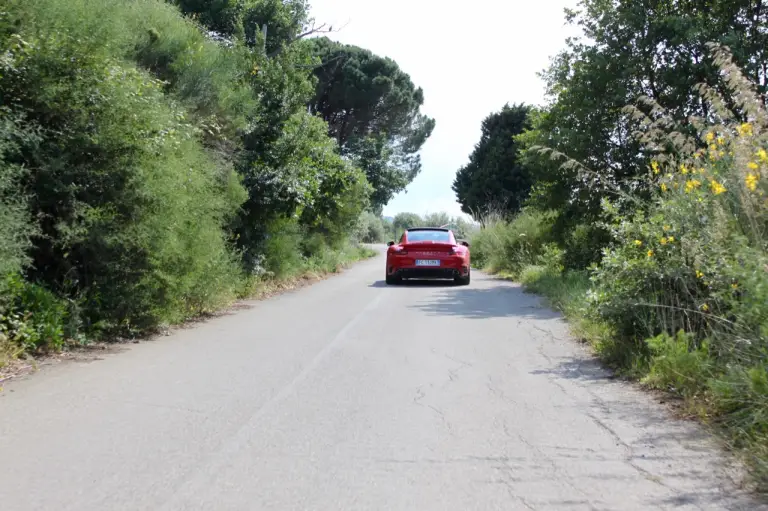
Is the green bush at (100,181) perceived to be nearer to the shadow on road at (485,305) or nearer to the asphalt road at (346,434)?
the asphalt road at (346,434)

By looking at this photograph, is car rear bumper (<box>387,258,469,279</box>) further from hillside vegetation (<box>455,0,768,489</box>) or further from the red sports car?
hillside vegetation (<box>455,0,768,489</box>)

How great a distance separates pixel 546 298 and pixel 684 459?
11133mm

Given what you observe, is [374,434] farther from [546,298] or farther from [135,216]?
[546,298]

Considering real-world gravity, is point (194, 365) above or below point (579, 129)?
below

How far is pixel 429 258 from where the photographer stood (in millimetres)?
19484

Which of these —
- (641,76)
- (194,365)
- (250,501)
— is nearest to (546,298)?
(641,76)

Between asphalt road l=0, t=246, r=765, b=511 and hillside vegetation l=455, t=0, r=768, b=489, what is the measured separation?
487 millimetres

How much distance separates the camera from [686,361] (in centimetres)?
629

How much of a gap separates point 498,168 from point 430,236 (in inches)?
1180

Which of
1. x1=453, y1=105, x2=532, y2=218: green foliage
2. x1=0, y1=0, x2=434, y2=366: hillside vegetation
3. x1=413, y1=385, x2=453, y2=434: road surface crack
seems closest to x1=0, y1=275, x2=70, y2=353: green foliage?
x1=0, y1=0, x2=434, y2=366: hillside vegetation

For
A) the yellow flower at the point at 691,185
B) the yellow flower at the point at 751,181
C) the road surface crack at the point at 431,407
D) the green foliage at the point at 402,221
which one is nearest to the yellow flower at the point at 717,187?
the yellow flower at the point at 691,185

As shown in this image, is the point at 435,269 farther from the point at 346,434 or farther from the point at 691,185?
the point at 346,434

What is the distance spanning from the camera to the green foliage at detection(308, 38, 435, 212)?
4003 centimetres

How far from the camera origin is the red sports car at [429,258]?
19.5 m
